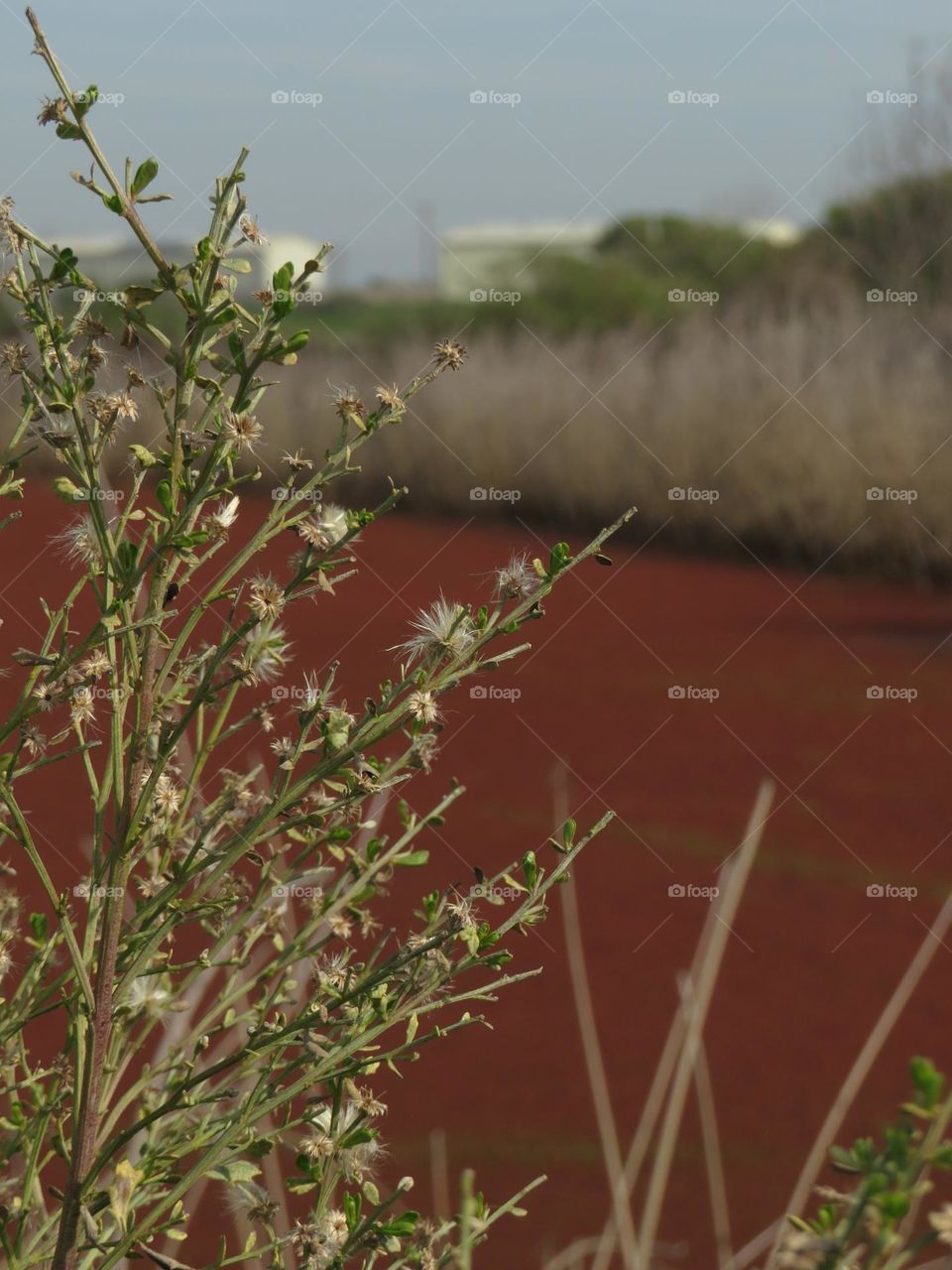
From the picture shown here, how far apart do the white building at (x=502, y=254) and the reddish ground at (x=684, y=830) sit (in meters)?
4.14

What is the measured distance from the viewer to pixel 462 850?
5.22 meters

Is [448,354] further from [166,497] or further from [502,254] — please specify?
[502,254]

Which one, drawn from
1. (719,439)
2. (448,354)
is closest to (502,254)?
(719,439)

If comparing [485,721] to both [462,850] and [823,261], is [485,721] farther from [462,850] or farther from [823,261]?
[823,261]

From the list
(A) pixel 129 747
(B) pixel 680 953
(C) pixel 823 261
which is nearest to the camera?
(A) pixel 129 747

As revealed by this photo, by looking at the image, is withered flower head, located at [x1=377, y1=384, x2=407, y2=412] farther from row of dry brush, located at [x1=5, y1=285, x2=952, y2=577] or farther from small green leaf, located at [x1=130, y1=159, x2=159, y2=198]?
row of dry brush, located at [x1=5, y1=285, x2=952, y2=577]

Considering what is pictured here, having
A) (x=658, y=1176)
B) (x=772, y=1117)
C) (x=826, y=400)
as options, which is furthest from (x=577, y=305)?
(x=658, y=1176)

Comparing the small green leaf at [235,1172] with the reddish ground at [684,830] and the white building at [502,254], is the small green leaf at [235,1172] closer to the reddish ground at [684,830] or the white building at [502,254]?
the reddish ground at [684,830]

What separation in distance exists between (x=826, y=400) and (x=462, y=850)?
537 centimetres

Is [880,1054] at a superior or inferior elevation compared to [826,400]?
inferior

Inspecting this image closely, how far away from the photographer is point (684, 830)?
551cm

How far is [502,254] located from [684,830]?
17.1m

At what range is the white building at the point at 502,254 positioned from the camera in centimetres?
1738

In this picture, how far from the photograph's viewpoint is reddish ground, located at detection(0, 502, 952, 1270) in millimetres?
3609
